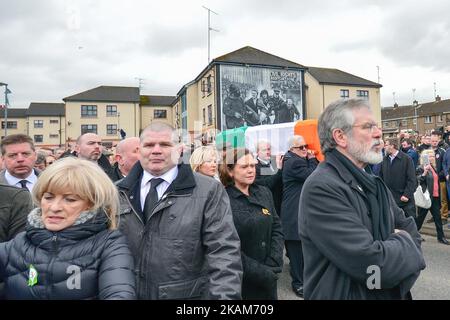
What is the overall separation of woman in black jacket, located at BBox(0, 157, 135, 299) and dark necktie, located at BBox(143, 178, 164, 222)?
1.04ft

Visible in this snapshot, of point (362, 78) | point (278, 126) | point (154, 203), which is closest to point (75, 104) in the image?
point (362, 78)

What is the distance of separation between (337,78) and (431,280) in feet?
142

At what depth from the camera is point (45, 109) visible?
65.6 metres

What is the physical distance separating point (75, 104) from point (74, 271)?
56491mm

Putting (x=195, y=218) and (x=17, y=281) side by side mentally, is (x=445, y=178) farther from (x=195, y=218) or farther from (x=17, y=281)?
(x=17, y=281)

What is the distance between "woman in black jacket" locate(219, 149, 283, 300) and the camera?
124 inches

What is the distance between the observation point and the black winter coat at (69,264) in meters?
1.89

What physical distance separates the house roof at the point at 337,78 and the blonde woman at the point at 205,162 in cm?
4069

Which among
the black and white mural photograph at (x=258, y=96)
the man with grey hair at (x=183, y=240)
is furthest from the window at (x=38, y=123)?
the man with grey hair at (x=183, y=240)

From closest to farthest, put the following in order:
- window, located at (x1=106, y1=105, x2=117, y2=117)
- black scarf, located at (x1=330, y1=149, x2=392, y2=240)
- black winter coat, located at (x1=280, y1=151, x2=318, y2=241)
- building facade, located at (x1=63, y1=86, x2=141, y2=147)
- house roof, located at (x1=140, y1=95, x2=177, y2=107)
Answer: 1. black scarf, located at (x1=330, y1=149, x2=392, y2=240)
2. black winter coat, located at (x1=280, y1=151, x2=318, y2=241)
3. building facade, located at (x1=63, y1=86, x2=141, y2=147)
4. window, located at (x1=106, y1=105, x2=117, y2=117)
5. house roof, located at (x1=140, y1=95, x2=177, y2=107)

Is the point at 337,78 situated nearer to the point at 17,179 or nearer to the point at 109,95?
the point at 109,95

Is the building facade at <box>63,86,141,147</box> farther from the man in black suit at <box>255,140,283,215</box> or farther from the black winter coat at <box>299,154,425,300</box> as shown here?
the black winter coat at <box>299,154,425,300</box>

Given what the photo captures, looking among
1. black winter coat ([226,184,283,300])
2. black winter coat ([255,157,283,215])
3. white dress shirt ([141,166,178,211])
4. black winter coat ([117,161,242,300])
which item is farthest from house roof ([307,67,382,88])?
black winter coat ([117,161,242,300])

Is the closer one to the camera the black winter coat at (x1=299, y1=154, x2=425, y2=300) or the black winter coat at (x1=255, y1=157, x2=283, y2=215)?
the black winter coat at (x1=299, y1=154, x2=425, y2=300)
